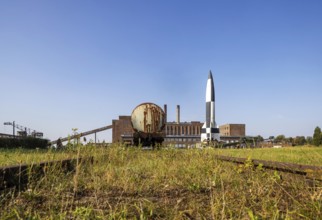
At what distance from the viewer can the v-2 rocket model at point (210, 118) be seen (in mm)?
35294

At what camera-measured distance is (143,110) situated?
18797 mm

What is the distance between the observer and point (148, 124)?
60.5 feet

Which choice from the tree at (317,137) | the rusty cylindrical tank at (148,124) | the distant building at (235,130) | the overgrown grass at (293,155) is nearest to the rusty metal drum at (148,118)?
the rusty cylindrical tank at (148,124)

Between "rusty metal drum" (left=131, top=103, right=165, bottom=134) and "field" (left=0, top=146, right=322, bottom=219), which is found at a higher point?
"rusty metal drum" (left=131, top=103, right=165, bottom=134)

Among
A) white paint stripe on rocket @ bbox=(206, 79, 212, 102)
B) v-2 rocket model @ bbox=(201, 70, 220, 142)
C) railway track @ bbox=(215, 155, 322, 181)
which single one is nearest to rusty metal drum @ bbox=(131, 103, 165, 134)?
railway track @ bbox=(215, 155, 322, 181)

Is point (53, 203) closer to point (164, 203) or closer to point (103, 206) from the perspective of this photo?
point (103, 206)

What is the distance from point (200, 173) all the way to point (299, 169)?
1.61 metres

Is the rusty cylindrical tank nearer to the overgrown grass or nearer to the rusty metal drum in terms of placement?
the rusty metal drum

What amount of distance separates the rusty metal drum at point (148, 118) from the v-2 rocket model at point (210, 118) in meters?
16.6

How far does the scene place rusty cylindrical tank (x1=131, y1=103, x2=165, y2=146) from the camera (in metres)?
18.0

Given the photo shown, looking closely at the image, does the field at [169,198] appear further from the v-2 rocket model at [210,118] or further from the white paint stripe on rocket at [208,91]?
the white paint stripe on rocket at [208,91]

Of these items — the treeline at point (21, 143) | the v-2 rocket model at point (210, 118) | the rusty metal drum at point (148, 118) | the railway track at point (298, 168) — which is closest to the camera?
the railway track at point (298, 168)

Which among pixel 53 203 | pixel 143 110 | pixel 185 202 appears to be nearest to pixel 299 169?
pixel 185 202

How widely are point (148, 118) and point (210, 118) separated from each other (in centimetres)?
1812
